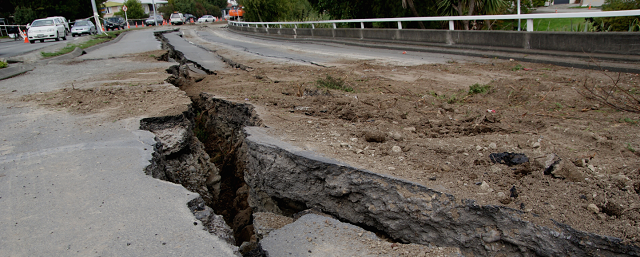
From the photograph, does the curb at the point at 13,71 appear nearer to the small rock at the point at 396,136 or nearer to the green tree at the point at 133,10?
the small rock at the point at 396,136

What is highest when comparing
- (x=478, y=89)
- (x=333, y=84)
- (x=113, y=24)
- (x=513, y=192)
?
(x=113, y=24)

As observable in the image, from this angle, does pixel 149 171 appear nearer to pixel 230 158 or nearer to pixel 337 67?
pixel 230 158

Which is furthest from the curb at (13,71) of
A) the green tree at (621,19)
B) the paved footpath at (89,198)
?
the green tree at (621,19)

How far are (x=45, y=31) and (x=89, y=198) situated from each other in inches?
1090

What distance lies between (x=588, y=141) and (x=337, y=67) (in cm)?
597

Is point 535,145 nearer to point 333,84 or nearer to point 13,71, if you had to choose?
point 333,84

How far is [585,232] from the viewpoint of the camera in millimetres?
2176

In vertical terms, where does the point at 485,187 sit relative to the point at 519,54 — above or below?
below

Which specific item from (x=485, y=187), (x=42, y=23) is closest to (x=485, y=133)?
(x=485, y=187)

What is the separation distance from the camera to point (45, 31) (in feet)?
81.0

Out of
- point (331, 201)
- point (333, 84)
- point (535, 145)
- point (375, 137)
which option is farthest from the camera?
point (333, 84)

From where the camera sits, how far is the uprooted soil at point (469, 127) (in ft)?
8.23

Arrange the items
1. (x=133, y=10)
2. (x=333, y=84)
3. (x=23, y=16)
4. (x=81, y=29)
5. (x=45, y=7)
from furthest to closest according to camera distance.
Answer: (x=133, y=10) < (x=45, y=7) < (x=23, y=16) < (x=81, y=29) < (x=333, y=84)

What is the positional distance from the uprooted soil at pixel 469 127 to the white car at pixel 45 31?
73.9ft
